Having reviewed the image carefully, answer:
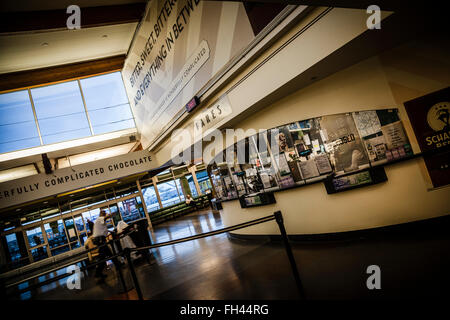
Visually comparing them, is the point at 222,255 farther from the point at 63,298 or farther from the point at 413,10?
the point at 413,10

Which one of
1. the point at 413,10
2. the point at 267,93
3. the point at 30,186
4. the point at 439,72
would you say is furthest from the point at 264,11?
the point at 30,186

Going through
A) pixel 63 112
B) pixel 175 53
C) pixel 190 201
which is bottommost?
pixel 190 201

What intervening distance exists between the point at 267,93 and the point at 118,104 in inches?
267

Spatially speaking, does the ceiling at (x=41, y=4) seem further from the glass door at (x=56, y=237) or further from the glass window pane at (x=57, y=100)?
the glass door at (x=56, y=237)

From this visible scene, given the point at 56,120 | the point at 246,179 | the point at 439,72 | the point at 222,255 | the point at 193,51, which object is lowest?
the point at 222,255

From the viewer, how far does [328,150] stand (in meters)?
4.12

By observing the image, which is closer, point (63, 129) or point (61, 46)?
point (61, 46)

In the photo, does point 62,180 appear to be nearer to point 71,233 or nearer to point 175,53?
point 175,53

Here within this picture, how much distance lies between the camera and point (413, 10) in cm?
232

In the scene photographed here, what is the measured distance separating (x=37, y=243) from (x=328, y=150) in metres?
14.9

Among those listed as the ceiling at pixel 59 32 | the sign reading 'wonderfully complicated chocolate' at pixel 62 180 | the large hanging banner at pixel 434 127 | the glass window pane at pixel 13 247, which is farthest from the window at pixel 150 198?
the large hanging banner at pixel 434 127

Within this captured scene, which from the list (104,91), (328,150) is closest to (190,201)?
(104,91)

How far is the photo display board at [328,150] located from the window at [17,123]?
7.59 metres

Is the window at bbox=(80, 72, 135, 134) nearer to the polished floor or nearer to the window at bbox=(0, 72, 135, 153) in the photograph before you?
the window at bbox=(0, 72, 135, 153)
